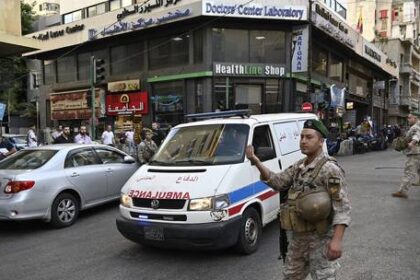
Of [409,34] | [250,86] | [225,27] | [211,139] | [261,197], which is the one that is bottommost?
[261,197]

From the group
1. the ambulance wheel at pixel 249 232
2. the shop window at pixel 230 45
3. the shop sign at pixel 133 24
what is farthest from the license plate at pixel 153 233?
the shop sign at pixel 133 24

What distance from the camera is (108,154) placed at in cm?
940

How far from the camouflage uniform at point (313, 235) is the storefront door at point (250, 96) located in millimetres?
19192

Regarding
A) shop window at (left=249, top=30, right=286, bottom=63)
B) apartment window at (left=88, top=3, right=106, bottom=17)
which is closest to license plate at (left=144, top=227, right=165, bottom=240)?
shop window at (left=249, top=30, right=286, bottom=63)

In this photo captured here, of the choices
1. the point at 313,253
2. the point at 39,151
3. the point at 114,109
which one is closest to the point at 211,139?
the point at 313,253

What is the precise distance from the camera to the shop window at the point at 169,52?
23.3 m

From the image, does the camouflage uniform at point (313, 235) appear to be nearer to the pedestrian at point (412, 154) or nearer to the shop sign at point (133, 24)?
the pedestrian at point (412, 154)

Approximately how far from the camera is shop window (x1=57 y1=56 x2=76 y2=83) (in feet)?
96.4

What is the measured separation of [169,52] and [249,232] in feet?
62.8

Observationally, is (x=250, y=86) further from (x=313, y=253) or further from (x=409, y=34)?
(x=409, y=34)

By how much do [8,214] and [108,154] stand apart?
255 centimetres

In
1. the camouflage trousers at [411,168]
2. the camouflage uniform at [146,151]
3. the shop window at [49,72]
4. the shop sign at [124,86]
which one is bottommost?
the camouflage trousers at [411,168]

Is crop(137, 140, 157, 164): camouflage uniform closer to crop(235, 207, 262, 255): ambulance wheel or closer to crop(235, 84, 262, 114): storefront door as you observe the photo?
crop(235, 207, 262, 255): ambulance wheel

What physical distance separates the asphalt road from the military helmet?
1.96 metres
